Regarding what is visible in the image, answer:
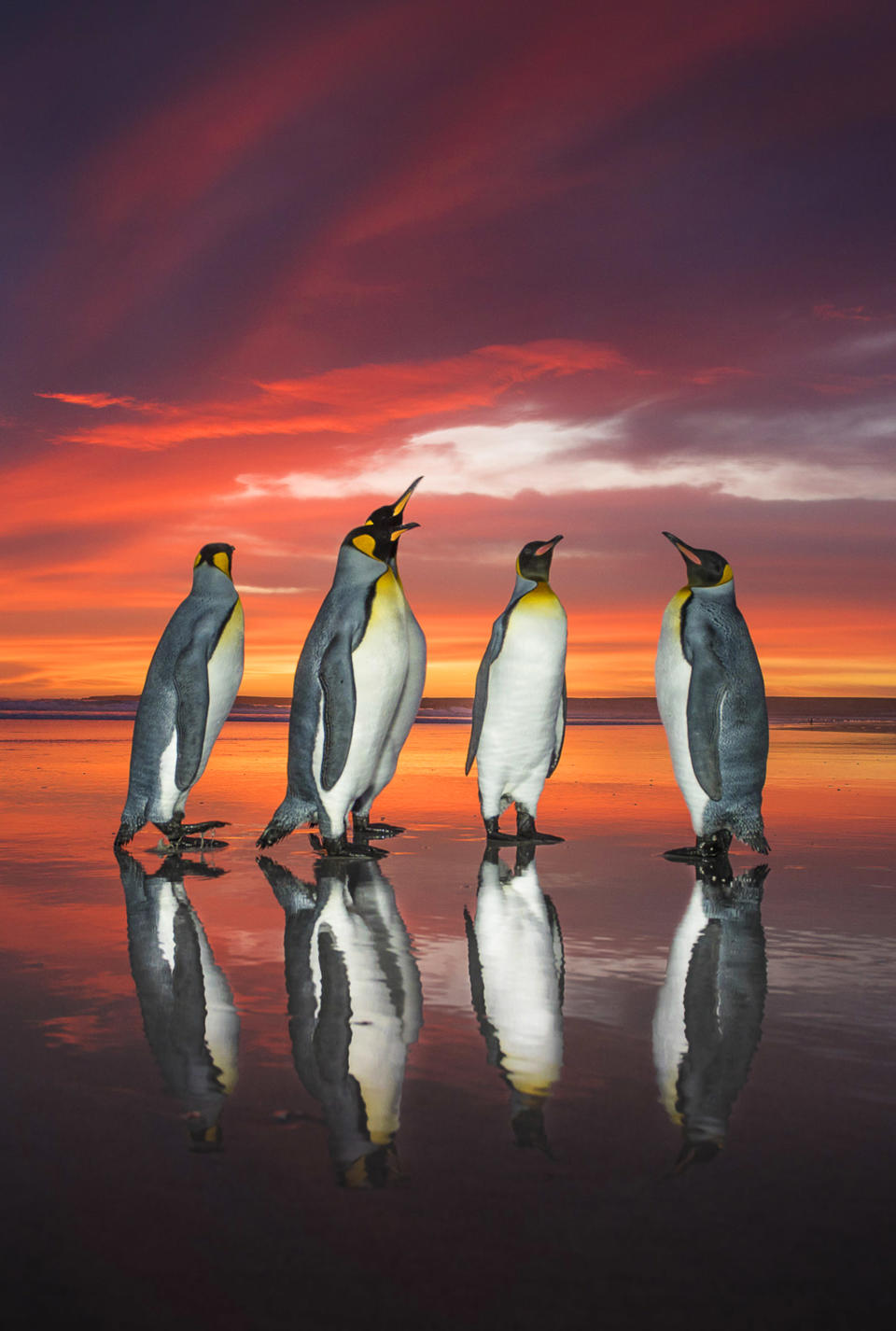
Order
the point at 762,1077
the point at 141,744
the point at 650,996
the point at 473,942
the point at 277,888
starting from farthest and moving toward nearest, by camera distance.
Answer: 1. the point at 141,744
2. the point at 277,888
3. the point at 473,942
4. the point at 650,996
5. the point at 762,1077

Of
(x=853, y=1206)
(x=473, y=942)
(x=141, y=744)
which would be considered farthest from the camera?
(x=141, y=744)

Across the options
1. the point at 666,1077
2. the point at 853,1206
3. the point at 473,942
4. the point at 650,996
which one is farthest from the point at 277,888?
the point at 853,1206

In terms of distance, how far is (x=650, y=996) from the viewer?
297cm

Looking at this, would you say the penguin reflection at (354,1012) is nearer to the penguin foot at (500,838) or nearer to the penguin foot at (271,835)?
the penguin foot at (271,835)

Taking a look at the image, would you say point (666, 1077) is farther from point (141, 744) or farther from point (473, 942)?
point (141, 744)

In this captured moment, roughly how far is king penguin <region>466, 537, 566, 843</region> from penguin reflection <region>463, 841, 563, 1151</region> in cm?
139

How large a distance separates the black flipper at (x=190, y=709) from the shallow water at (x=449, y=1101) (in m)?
1.09

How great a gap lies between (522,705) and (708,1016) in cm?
360

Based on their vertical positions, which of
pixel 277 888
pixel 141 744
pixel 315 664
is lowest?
pixel 277 888

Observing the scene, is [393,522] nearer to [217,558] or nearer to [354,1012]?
[217,558]

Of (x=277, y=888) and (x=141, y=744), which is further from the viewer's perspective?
(x=141, y=744)

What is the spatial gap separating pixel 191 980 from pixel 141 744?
314cm

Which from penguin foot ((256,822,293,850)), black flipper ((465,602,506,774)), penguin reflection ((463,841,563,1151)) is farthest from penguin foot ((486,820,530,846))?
penguin foot ((256,822,293,850))

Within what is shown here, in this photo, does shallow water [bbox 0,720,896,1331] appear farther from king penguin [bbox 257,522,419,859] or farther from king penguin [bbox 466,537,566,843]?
king penguin [bbox 466,537,566,843]
